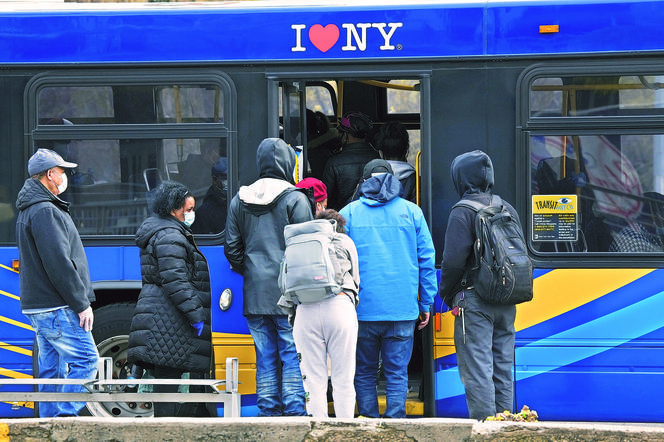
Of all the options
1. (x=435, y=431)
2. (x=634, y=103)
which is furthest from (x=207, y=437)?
(x=634, y=103)

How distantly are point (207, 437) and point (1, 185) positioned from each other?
282 cm

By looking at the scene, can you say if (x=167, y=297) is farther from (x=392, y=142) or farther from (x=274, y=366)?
(x=392, y=142)

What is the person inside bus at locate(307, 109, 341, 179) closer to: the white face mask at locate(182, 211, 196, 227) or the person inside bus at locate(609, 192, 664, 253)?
the white face mask at locate(182, 211, 196, 227)

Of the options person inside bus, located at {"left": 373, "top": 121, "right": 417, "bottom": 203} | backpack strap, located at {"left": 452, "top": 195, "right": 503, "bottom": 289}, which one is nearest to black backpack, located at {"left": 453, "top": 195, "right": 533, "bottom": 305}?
backpack strap, located at {"left": 452, "top": 195, "right": 503, "bottom": 289}

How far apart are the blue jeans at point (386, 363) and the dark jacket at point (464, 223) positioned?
43 centimetres

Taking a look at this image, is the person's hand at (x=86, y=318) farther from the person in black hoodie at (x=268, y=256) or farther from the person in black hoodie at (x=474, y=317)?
the person in black hoodie at (x=474, y=317)

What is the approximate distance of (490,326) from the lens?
17.9 ft

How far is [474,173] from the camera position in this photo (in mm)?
5488

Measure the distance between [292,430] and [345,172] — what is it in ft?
9.20

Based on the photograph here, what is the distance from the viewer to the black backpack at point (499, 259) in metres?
5.31

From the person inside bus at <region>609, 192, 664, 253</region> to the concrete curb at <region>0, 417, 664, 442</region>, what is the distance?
6.04 ft

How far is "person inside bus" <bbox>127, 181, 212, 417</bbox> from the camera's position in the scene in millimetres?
5684

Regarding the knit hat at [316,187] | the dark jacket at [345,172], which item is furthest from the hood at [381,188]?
the dark jacket at [345,172]

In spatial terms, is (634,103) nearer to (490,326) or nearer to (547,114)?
(547,114)
